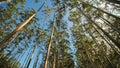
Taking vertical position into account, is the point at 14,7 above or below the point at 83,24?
above

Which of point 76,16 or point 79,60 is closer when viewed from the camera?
point 76,16

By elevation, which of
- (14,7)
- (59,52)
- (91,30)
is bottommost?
(59,52)

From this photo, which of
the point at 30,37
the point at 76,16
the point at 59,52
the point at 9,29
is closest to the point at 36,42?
the point at 30,37

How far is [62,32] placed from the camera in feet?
46.6

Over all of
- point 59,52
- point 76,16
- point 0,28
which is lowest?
point 59,52

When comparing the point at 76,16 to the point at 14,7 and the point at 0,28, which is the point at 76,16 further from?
the point at 0,28

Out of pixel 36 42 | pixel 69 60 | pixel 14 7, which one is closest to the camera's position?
pixel 14 7

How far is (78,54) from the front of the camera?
15023mm

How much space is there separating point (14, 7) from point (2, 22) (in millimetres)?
2453

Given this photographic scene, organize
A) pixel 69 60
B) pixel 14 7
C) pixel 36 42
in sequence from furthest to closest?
pixel 69 60, pixel 36 42, pixel 14 7

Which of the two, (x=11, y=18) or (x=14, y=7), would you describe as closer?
(x=14, y=7)

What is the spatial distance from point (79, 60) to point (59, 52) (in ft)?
8.27

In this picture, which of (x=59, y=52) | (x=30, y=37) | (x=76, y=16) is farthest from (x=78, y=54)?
(x=30, y=37)

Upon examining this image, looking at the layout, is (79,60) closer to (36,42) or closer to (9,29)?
(36,42)
